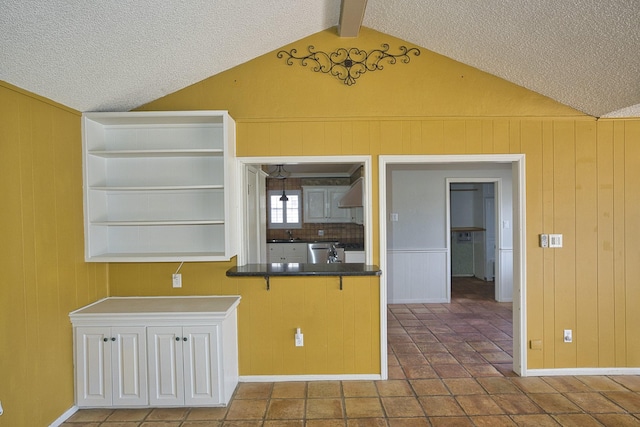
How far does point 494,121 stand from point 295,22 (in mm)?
1870

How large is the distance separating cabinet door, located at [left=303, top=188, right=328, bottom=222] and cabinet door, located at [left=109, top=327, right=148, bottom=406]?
533cm

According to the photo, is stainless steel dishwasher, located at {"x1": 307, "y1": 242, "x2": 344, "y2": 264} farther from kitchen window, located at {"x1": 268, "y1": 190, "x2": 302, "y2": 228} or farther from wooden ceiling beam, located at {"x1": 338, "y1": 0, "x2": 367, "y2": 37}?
wooden ceiling beam, located at {"x1": 338, "y1": 0, "x2": 367, "y2": 37}

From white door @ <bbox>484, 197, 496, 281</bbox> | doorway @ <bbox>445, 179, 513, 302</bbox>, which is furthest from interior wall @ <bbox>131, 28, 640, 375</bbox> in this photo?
white door @ <bbox>484, 197, 496, 281</bbox>

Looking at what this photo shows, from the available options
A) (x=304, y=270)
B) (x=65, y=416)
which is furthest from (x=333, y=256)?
(x=65, y=416)

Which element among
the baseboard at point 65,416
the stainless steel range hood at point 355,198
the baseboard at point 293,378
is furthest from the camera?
the stainless steel range hood at point 355,198

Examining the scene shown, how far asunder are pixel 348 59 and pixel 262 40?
2.46 ft

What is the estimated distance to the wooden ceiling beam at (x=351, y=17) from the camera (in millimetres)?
2729

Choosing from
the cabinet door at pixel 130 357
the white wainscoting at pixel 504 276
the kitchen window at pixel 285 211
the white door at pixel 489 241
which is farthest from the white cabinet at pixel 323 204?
the cabinet door at pixel 130 357

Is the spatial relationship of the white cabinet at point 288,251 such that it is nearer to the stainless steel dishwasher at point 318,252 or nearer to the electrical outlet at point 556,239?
the stainless steel dishwasher at point 318,252

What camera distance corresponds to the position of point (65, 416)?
2.71m

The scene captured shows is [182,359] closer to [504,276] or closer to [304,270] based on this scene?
[304,270]

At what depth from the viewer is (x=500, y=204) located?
19.2 ft

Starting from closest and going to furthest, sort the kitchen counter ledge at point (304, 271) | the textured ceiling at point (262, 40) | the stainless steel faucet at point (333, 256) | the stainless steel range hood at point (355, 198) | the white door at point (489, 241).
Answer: the textured ceiling at point (262, 40), the kitchen counter ledge at point (304, 271), the stainless steel range hood at point (355, 198), the stainless steel faucet at point (333, 256), the white door at point (489, 241)

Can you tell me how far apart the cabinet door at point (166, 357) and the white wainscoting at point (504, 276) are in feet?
16.0
